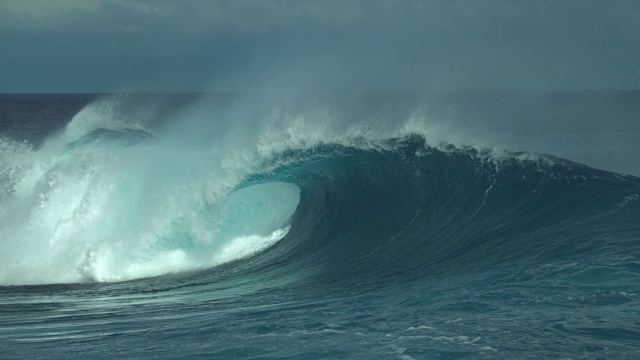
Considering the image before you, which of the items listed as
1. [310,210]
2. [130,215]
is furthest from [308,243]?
[130,215]

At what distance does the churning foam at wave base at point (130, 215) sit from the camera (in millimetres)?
14031

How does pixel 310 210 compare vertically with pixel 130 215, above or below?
below

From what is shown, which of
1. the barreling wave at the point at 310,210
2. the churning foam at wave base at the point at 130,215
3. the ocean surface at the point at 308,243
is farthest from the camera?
the churning foam at wave base at the point at 130,215

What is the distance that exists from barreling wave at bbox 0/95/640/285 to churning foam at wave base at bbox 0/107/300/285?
3 cm

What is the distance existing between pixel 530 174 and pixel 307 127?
5.37 metres

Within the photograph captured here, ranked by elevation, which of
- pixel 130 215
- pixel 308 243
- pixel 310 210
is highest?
pixel 130 215

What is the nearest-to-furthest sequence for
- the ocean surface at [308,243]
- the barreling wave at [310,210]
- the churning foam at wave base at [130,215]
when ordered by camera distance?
the ocean surface at [308,243], the barreling wave at [310,210], the churning foam at wave base at [130,215]

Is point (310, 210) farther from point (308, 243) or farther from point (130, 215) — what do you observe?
point (130, 215)

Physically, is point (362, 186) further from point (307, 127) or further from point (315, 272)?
point (315, 272)

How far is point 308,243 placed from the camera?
14828 millimetres

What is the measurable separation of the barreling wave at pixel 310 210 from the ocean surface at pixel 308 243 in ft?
0.15

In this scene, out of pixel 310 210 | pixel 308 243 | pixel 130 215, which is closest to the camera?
pixel 308 243

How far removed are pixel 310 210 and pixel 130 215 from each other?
3657 mm

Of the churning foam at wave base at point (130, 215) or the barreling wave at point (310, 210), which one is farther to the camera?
the churning foam at wave base at point (130, 215)
